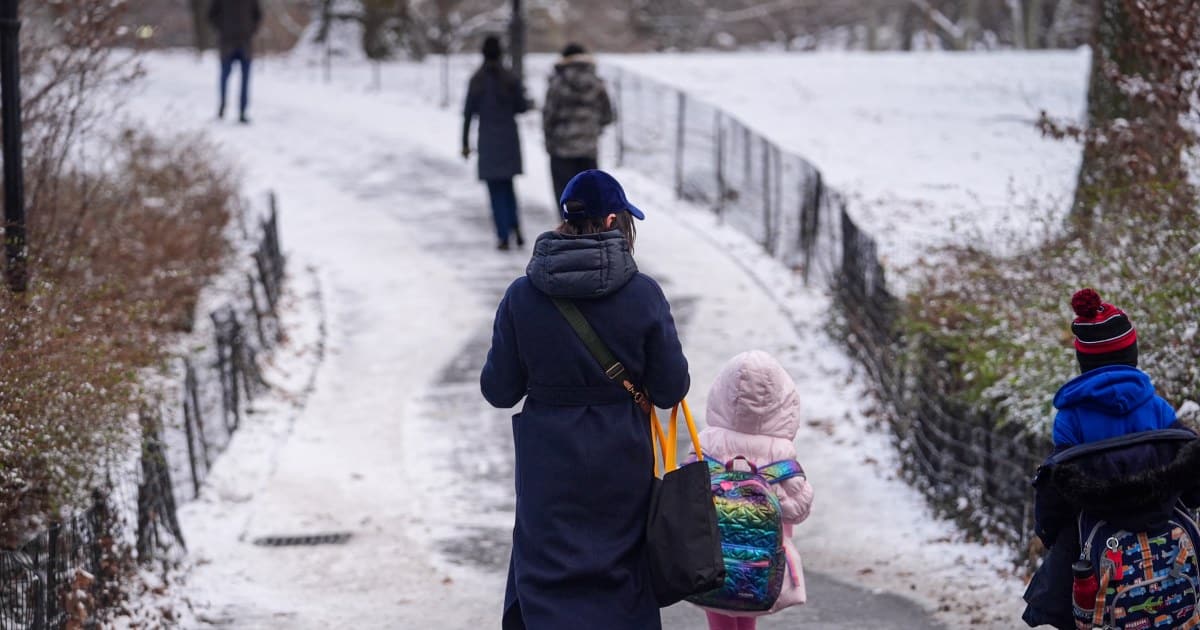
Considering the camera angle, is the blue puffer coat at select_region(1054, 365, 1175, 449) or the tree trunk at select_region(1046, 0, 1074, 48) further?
the tree trunk at select_region(1046, 0, 1074, 48)

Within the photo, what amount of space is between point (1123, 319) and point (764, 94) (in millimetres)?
18638

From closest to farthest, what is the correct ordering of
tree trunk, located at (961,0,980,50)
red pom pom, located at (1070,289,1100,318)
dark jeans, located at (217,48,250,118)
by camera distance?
1. red pom pom, located at (1070,289,1100,318)
2. dark jeans, located at (217,48,250,118)
3. tree trunk, located at (961,0,980,50)

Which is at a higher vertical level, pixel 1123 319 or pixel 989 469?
pixel 1123 319

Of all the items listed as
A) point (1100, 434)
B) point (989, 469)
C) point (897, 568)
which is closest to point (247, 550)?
point (897, 568)

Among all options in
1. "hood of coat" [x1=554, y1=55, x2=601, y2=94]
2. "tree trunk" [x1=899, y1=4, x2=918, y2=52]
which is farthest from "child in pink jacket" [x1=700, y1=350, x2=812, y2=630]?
"tree trunk" [x1=899, y1=4, x2=918, y2=52]

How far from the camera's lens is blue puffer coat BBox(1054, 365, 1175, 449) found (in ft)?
14.4

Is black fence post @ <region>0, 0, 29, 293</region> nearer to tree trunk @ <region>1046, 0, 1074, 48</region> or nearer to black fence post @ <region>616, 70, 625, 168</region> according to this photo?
black fence post @ <region>616, 70, 625, 168</region>

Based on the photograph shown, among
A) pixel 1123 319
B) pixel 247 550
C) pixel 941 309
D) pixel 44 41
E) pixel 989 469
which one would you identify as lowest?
pixel 247 550

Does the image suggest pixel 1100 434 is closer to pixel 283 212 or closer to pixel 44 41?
pixel 44 41

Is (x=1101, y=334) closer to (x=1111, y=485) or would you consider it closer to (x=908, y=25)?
(x=1111, y=485)

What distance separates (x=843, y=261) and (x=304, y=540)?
5.40m

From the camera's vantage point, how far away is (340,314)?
12117 mm

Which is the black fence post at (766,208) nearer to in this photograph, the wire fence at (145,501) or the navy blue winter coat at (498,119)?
the navy blue winter coat at (498,119)

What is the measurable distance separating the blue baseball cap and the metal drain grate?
395cm
